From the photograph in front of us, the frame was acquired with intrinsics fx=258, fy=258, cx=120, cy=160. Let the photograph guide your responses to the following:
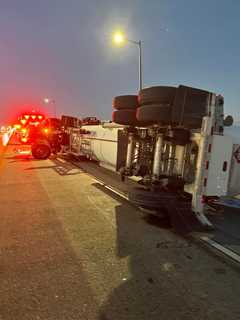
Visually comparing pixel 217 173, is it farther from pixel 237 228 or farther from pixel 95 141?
pixel 95 141

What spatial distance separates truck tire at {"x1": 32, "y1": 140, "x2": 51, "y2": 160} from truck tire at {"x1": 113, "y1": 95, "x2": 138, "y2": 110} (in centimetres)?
788

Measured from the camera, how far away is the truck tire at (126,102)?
5.29 meters

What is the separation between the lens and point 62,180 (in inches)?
303

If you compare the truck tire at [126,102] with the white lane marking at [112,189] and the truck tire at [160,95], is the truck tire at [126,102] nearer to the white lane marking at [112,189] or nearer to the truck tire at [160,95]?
the truck tire at [160,95]

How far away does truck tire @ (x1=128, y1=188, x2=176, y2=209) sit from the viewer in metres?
4.18

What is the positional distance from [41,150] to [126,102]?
817cm

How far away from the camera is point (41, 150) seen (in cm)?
1248

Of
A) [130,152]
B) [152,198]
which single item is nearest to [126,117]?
[130,152]

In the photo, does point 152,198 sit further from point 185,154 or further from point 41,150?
point 41,150

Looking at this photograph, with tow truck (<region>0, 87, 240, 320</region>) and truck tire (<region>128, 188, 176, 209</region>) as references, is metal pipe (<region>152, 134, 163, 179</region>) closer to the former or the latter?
tow truck (<region>0, 87, 240, 320</region>)

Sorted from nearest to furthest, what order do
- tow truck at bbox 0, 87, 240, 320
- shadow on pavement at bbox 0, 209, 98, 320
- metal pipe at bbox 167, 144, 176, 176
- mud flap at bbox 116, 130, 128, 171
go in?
shadow on pavement at bbox 0, 209, 98, 320 → tow truck at bbox 0, 87, 240, 320 → metal pipe at bbox 167, 144, 176, 176 → mud flap at bbox 116, 130, 128, 171

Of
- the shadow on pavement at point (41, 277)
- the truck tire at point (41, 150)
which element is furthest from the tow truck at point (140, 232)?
the truck tire at point (41, 150)

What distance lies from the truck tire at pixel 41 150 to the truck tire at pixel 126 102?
788 centimetres

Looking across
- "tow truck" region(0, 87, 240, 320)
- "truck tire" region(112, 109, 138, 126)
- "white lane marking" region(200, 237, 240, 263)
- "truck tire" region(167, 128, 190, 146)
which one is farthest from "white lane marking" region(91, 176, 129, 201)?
"white lane marking" region(200, 237, 240, 263)
